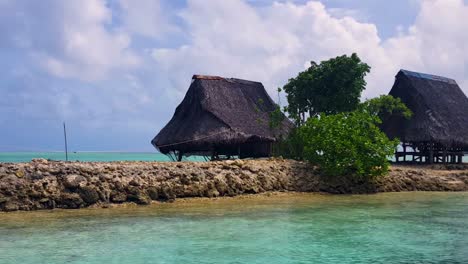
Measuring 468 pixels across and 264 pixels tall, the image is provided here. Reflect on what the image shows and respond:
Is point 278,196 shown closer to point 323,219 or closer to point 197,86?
point 323,219

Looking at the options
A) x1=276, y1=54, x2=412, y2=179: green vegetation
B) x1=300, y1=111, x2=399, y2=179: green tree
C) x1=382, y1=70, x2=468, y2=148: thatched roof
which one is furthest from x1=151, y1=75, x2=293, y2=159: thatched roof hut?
x1=382, y1=70, x2=468, y2=148: thatched roof

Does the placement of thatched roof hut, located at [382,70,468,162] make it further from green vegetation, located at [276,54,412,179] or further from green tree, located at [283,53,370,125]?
green tree, located at [283,53,370,125]

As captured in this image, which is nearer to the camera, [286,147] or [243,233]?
[243,233]

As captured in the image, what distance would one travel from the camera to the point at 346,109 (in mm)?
21844

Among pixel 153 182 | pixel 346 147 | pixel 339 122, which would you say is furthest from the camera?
pixel 339 122

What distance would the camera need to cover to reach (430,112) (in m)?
21.6

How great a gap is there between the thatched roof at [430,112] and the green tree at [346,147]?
226 inches

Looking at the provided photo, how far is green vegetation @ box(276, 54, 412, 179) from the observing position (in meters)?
15.5

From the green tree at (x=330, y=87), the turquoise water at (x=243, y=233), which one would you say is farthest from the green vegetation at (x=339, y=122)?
the turquoise water at (x=243, y=233)

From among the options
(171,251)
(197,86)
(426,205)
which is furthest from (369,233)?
(197,86)

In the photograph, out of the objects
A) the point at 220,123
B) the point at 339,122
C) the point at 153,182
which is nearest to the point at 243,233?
the point at 153,182

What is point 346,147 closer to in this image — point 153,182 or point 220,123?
point 220,123

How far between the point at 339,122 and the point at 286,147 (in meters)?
2.35

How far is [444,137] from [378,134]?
20.3 ft
